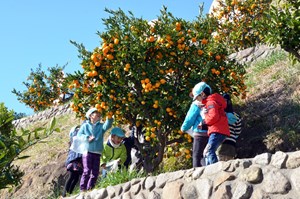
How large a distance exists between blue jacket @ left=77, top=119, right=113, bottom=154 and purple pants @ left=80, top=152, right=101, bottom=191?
11 cm

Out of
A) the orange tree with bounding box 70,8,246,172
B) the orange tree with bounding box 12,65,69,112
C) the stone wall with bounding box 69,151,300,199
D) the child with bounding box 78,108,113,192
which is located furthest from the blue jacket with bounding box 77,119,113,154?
the orange tree with bounding box 12,65,69,112

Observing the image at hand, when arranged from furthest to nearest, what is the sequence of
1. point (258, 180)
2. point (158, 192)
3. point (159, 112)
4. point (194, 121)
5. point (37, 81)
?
point (37, 81) < point (159, 112) < point (194, 121) < point (158, 192) < point (258, 180)

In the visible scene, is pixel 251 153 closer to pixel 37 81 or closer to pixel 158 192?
pixel 158 192

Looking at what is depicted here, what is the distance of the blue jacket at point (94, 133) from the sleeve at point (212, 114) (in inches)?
73.0

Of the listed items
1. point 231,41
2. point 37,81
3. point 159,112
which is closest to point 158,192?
point 159,112

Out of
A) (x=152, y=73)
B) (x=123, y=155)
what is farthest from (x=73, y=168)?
(x=152, y=73)

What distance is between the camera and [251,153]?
7.93m

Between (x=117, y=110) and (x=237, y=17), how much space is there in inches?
440

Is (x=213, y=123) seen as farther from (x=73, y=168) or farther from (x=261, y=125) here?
(x=73, y=168)

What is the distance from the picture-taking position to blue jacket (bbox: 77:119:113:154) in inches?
287

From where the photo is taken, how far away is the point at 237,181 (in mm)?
4832

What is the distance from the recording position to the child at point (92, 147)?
7203 millimetres

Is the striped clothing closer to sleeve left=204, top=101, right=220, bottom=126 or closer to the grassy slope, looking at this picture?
the grassy slope

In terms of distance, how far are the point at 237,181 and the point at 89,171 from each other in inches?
119
